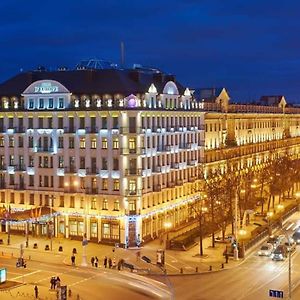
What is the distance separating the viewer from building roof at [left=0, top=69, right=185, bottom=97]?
104125mm

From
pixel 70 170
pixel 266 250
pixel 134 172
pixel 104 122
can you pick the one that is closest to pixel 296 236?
pixel 266 250

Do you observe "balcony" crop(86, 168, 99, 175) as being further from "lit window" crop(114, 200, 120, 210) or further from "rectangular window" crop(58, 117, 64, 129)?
"rectangular window" crop(58, 117, 64, 129)

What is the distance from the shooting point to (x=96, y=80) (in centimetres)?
10756

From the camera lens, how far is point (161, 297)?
229ft

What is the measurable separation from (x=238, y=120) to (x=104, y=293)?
9773cm

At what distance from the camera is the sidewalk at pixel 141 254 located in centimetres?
8406

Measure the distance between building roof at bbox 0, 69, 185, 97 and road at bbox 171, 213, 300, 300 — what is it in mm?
33266

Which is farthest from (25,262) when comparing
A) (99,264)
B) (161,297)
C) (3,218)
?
(161,297)

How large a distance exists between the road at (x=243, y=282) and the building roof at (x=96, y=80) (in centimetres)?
3327

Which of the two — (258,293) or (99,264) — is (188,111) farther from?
(258,293)

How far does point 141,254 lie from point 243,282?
68.1 feet

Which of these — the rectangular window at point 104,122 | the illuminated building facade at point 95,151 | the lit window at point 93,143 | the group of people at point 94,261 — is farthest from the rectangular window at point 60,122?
the group of people at point 94,261

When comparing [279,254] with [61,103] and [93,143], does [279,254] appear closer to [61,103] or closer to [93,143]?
[93,143]

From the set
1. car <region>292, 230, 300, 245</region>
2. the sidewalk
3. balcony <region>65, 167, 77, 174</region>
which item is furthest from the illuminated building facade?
car <region>292, 230, 300, 245</region>
